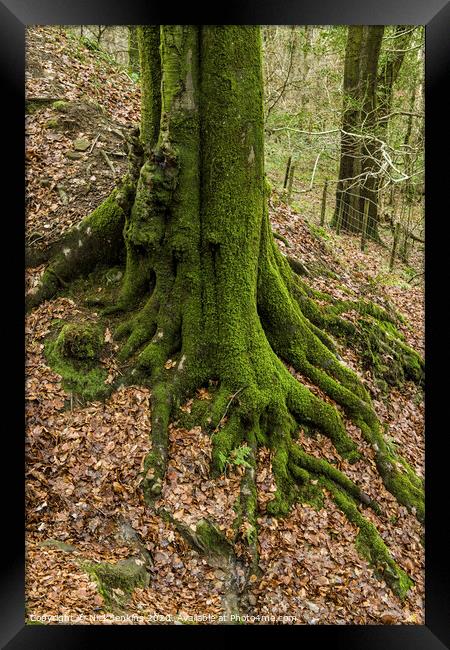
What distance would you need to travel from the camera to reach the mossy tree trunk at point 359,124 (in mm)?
8977

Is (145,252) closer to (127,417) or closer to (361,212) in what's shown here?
(127,417)

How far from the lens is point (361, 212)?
33.7 ft

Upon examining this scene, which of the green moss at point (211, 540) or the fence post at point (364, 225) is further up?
the fence post at point (364, 225)

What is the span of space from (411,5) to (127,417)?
4258mm

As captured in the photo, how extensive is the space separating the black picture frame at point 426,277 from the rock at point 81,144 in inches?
126

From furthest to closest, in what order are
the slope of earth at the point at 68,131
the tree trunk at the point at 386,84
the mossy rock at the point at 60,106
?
1. the tree trunk at the point at 386,84
2. the mossy rock at the point at 60,106
3. the slope of earth at the point at 68,131

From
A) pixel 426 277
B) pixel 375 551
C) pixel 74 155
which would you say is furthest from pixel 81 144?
pixel 375 551

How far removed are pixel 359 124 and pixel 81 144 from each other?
5268mm

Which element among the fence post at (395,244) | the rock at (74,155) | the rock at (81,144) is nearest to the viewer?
the rock at (74,155)

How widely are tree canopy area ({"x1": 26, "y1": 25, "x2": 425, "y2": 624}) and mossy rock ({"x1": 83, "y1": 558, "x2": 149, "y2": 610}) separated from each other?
1 centimetres

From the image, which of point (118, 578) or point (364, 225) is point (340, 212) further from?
point (118, 578)

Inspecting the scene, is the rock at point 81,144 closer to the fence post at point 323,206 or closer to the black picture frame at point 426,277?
the black picture frame at point 426,277

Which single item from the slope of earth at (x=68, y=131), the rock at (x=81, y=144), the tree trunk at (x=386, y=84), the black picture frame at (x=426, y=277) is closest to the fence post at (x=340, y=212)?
the tree trunk at (x=386, y=84)

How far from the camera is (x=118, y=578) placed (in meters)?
3.43
